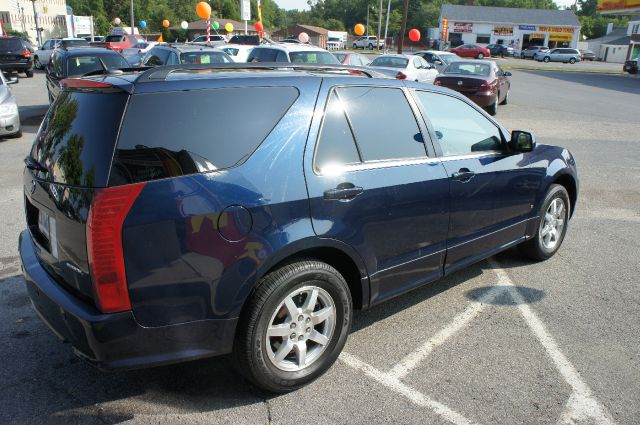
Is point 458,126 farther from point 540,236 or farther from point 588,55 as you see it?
point 588,55

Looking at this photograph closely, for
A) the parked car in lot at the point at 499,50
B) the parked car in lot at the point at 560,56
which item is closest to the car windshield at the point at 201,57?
the parked car in lot at the point at 560,56

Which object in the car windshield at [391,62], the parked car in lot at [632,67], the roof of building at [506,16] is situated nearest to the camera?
the car windshield at [391,62]

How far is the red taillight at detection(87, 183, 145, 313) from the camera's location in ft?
8.05

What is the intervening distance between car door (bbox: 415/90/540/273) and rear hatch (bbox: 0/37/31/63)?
24.7 m

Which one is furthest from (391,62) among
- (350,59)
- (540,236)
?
(540,236)

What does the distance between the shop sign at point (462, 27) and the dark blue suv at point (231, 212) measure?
8108 cm

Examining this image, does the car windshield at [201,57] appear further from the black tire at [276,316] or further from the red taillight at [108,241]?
the red taillight at [108,241]

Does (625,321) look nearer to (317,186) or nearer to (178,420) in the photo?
(317,186)

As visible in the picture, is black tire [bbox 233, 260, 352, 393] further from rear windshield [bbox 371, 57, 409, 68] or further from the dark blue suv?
rear windshield [bbox 371, 57, 409, 68]

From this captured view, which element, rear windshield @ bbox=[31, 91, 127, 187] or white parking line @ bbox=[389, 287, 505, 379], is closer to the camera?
rear windshield @ bbox=[31, 91, 127, 187]

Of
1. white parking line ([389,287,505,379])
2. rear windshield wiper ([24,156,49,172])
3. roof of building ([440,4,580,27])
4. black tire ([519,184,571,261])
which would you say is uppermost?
roof of building ([440,4,580,27])

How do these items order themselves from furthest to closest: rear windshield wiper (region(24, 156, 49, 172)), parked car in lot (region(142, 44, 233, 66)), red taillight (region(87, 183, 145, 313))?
parked car in lot (region(142, 44, 233, 66)) → rear windshield wiper (region(24, 156, 49, 172)) → red taillight (region(87, 183, 145, 313))

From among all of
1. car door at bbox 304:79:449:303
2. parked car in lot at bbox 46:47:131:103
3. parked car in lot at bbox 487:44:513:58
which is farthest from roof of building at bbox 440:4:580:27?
car door at bbox 304:79:449:303

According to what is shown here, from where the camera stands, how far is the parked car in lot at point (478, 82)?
14922 millimetres
